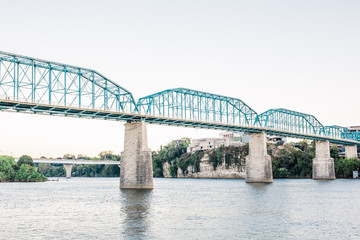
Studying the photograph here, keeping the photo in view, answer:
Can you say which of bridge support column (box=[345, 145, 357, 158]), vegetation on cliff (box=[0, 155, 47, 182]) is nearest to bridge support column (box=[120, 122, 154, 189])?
vegetation on cliff (box=[0, 155, 47, 182])

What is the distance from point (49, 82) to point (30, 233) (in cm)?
4779

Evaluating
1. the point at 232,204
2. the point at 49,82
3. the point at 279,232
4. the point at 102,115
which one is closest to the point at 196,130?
the point at 102,115

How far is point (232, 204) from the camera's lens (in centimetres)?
5284

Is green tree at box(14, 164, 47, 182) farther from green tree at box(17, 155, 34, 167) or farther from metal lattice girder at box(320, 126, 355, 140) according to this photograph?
metal lattice girder at box(320, 126, 355, 140)

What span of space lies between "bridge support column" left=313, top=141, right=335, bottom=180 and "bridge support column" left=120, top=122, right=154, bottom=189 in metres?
76.6

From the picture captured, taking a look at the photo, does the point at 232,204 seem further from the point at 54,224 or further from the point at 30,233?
the point at 30,233

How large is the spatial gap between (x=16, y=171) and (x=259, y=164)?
85.3 meters

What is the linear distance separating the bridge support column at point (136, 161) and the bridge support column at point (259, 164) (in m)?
40.4

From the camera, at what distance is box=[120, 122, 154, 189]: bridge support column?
258 ft

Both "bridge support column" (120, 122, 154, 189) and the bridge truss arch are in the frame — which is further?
the bridge truss arch

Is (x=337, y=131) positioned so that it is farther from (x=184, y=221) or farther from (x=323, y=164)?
(x=184, y=221)

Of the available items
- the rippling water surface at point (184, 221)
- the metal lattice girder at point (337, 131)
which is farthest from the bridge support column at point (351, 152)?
the rippling water surface at point (184, 221)

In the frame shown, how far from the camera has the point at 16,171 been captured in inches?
5802

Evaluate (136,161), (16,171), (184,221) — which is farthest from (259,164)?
(16,171)
